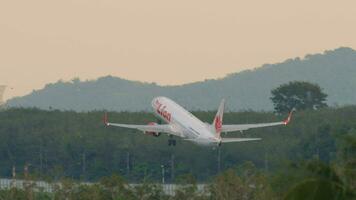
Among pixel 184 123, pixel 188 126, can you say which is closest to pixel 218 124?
pixel 188 126

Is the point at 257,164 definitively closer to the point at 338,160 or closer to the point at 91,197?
the point at 91,197

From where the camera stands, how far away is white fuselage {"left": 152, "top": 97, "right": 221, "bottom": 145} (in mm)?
165750

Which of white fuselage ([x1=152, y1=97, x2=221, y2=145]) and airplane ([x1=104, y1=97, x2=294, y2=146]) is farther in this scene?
white fuselage ([x1=152, y1=97, x2=221, y2=145])

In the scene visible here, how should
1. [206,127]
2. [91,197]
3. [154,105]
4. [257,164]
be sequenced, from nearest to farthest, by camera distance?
[91,197] < [206,127] < [154,105] < [257,164]

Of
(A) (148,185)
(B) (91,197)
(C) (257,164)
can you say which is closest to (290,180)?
(B) (91,197)

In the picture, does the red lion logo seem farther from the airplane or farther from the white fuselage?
the white fuselage

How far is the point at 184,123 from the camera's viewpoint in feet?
569

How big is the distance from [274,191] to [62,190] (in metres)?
69.1

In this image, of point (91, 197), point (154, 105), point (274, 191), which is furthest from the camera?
point (154, 105)

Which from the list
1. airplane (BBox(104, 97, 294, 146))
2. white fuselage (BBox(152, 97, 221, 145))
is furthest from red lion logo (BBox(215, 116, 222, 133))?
white fuselage (BBox(152, 97, 221, 145))

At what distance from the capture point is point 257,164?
637 feet

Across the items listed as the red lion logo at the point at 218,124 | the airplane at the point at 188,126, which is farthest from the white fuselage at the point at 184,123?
the red lion logo at the point at 218,124

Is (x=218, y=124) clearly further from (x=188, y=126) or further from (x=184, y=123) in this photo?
(x=184, y=123)

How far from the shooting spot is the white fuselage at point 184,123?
16575 centimetres
